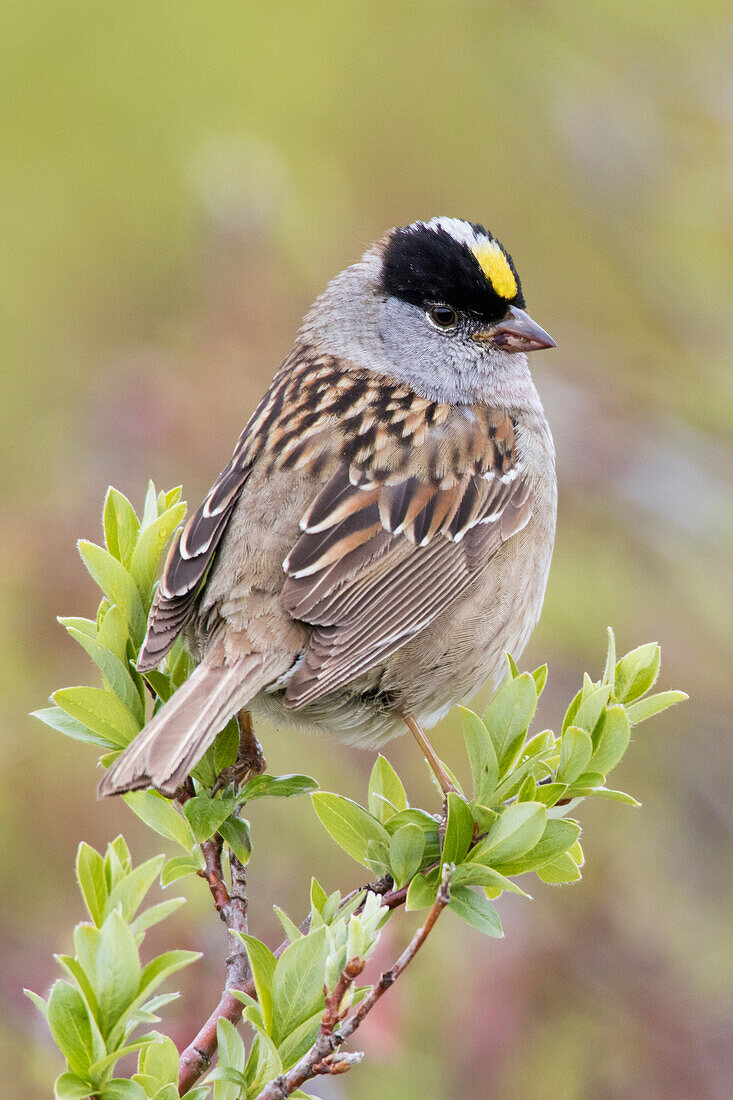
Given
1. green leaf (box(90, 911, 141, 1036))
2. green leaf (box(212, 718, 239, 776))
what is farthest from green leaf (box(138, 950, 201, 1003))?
green leaf (box(212, 718, 239, 776))

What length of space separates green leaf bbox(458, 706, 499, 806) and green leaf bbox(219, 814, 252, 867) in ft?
1.31

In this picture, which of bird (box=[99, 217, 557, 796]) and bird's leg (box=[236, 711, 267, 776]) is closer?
bird's leg (box=[236, 711, 267, 776])

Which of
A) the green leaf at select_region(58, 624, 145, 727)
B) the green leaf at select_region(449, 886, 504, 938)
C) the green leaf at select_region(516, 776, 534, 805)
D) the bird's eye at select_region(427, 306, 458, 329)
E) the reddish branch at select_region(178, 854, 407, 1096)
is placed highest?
the bird's eye at select_region(427, 306, 458, 329)

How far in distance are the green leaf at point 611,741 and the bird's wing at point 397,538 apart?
76 cm

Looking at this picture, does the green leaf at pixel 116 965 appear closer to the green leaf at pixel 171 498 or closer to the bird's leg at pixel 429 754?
the green leaf at pixel 171 498

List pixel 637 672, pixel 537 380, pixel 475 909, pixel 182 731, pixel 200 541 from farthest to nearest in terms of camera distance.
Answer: pixel 537 380 → pixel 200 541 → pixel 637 672 → pixel 182 731 → pixel 475 909

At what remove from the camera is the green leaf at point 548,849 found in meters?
2.07

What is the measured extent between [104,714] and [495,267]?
2.14m

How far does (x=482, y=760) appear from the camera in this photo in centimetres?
219

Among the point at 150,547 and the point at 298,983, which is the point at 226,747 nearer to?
the point at 150,547

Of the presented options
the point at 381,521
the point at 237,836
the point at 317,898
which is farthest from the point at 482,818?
the point at 381,521

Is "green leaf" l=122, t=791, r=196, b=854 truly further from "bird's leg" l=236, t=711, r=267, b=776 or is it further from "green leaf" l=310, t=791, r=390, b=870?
"bird's leg" l=236, t=711, r=267, b=776

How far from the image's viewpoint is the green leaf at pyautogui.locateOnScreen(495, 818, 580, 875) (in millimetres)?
2068

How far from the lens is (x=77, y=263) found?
5992 millimetres
